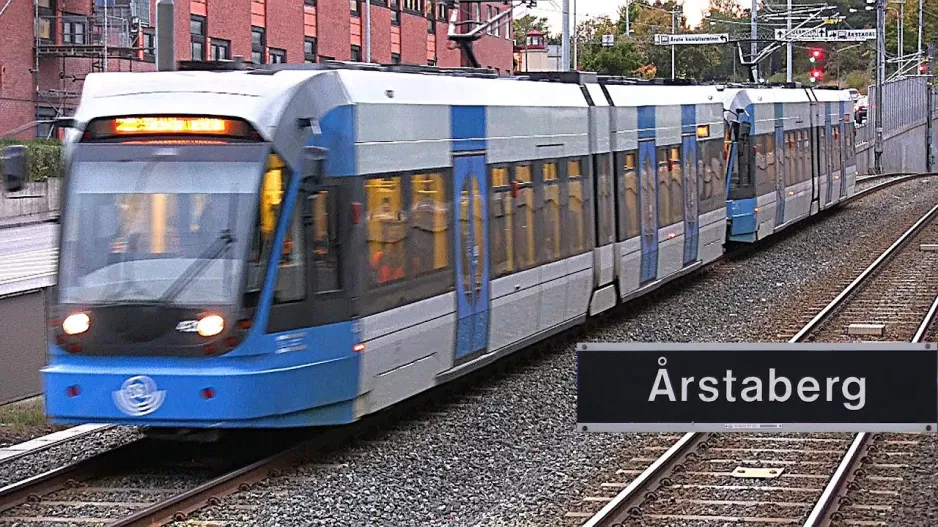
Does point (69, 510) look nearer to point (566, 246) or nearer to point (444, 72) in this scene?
point (444, 72)

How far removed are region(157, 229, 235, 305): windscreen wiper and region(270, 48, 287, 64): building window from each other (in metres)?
37.3

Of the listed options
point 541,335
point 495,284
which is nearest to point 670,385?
point 495,284

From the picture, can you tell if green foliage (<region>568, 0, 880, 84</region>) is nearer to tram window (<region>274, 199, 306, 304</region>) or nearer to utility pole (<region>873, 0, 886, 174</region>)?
utility pole (<region>873, 0, 886, 174</region>)

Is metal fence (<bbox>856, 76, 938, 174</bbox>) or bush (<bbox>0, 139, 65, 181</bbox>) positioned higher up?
metal fence (<bbox>856, 76, 938, 174</bbox>)

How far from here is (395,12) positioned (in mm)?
57312

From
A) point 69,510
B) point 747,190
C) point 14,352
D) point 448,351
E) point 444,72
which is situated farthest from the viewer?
point 747,190

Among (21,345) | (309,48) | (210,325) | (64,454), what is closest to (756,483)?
(210,325)

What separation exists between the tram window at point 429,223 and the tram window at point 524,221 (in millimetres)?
1993

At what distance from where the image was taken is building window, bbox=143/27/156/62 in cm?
4269

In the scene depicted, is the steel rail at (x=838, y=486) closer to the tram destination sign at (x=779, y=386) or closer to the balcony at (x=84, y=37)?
the tram destination sign at (x=779, y=386)

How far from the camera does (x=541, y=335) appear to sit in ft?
53.8

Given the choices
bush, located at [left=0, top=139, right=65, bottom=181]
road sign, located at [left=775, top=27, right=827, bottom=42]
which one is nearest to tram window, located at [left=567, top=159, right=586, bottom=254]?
bush, located at [left=0, top=139, right=65, bottom=181]

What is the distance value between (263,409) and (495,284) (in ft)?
13.6

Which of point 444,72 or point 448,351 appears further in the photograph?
point 444,72
